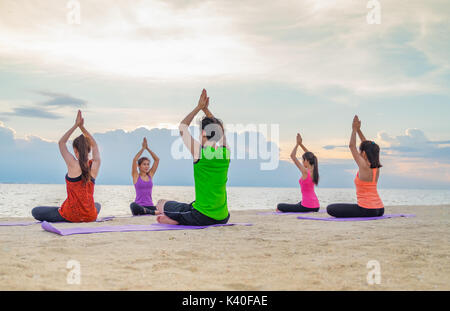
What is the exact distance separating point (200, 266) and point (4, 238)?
10.8 feet

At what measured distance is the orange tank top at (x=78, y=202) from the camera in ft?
23.2

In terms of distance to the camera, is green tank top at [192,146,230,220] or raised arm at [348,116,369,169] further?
raised arm at [348,116,369,169]

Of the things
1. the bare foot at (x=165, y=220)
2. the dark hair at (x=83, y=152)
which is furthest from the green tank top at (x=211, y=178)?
the dark hair at (x=83, y=152)

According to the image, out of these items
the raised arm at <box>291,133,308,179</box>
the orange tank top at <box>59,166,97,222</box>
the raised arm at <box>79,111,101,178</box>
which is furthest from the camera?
the raised arm at <box>291,133,308,179</box>

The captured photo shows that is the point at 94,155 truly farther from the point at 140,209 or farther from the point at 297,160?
the point at 297,160

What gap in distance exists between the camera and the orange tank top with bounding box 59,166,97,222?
7070 millimetres

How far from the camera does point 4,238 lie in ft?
17.7

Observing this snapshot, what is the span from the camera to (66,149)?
22.3 feet

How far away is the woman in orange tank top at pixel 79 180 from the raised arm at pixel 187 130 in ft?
6.99

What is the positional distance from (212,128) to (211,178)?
2.50 ft

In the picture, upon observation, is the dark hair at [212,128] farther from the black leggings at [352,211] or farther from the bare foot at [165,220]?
the black leggings at [352,211]

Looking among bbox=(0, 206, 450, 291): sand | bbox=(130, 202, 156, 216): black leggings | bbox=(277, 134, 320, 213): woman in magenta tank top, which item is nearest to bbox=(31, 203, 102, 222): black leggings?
bbox=(0, 206, 450, 291): sand

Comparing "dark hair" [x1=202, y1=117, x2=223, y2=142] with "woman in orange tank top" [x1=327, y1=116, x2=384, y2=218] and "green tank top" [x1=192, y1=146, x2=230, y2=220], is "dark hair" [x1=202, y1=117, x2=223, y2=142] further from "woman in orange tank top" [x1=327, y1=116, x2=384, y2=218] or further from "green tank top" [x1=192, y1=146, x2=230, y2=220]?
"woman in orange tank top" [x1=327, y1=116, x2=384, y2=218]
